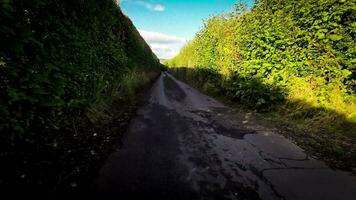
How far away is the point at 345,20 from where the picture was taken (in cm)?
709

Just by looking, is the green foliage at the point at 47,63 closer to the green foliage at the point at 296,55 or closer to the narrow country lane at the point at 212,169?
the narrow country lane at the point at 212,169

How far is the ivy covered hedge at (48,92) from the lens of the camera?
112 inches

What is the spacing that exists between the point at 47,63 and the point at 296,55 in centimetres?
769

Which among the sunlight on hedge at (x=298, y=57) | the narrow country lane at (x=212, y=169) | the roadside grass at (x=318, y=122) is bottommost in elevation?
the narrow country lane at (x=212, y=169)

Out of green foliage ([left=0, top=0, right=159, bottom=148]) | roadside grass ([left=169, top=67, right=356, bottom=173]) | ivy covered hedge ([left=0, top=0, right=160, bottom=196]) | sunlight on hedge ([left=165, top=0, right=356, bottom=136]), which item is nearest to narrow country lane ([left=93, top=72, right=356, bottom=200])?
roadside grass ([left=169, top=67, right=356, bottom=173])

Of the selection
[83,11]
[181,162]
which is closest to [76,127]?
[181,162]

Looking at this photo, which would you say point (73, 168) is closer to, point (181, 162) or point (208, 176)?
point (181, 162)

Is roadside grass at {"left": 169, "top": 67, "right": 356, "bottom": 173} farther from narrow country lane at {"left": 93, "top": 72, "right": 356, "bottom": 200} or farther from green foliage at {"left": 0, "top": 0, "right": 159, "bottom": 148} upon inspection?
green foliage at {"left": 0, "top": 0, "right": 159, "bottom": 148}

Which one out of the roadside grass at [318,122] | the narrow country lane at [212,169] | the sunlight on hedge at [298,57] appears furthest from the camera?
the sunlight on hedge at [298,57]

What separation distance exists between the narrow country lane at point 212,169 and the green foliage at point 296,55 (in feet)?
9.25

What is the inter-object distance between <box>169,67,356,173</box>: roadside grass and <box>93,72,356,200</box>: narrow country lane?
45 cm

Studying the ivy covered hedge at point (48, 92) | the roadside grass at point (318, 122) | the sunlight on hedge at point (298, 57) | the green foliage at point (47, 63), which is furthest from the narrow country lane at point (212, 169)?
the sunlight on hedge at point (298, 57)

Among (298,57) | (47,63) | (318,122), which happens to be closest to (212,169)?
(47,63)

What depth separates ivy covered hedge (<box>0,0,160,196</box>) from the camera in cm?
285
